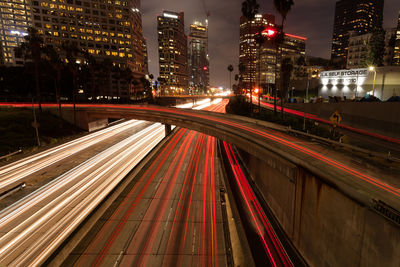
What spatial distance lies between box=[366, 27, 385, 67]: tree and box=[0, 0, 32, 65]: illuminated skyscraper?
179902mm

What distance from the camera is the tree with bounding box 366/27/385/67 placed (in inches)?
2363

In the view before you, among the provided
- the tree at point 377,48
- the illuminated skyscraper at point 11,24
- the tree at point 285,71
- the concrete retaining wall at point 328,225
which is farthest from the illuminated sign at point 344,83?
the illuminated skyscraper at point 11,24

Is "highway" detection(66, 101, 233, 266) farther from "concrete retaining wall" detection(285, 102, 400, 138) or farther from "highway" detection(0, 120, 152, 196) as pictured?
"concrete retaining wall" detection(285, 102, 400, 138)

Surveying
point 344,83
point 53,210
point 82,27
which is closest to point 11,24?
point 82,27

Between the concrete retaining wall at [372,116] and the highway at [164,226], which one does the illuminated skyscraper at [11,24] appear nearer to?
the highway at [164,226]

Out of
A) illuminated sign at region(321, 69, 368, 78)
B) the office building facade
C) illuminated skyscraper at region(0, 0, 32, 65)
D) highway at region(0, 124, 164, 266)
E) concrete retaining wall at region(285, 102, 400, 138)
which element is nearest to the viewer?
highway at region(0, 124, 164, 266)

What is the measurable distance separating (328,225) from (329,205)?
1432mm

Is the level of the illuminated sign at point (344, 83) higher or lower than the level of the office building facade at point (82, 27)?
lower

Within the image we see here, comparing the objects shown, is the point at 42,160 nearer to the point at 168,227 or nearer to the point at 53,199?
the point at 53,199

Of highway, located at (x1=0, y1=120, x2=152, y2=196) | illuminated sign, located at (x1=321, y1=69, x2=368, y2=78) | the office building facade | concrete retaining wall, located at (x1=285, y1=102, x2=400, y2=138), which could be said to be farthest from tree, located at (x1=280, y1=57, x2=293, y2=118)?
the office building facade

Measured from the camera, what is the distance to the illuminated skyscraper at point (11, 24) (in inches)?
4683

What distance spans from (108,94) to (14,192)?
111474mm

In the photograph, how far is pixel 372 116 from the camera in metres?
27.3

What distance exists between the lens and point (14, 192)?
23.0 m
